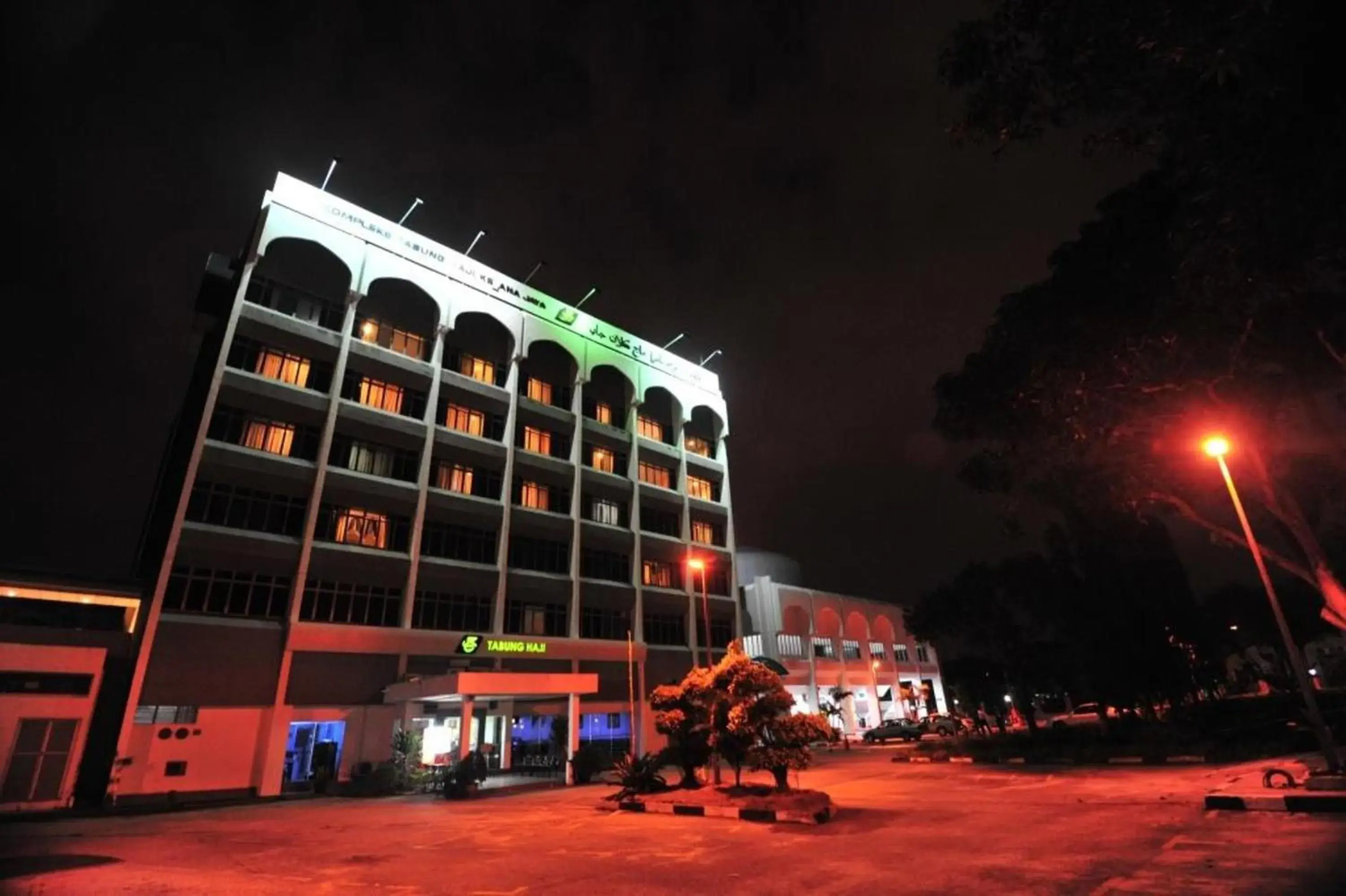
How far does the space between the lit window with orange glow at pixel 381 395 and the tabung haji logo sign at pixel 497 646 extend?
1251 cm

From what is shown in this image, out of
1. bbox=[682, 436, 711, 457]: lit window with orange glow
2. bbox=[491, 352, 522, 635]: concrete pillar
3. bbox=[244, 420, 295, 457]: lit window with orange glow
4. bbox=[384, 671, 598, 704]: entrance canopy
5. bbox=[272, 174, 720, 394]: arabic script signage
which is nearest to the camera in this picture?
bbox=[384, 671, 598, 704]: entrance canopy

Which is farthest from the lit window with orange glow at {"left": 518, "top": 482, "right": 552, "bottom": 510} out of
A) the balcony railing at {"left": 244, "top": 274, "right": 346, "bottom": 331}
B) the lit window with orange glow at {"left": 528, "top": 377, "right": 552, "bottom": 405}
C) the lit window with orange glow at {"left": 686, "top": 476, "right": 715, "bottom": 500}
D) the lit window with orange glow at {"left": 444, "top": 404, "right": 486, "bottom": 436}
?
the balcony railing at {"left": 244, "top": 274, "right": 346, "bottom": 331}

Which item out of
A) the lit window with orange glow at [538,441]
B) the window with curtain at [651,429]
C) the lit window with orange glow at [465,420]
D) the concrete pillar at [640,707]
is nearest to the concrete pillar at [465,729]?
the concrete pillar at [640,707]

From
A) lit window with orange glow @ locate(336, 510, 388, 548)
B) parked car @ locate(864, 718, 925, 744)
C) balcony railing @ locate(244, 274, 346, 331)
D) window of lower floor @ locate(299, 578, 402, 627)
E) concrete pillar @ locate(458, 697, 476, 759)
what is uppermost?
balcony railing @ locate(244, 274, 346, 331)

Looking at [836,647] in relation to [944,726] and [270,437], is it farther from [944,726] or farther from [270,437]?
[270,437]

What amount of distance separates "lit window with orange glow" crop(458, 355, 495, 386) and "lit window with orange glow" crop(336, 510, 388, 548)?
10309 millimetres

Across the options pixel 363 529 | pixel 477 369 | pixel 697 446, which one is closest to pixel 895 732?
pixel 697 446

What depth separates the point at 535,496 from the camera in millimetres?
41500

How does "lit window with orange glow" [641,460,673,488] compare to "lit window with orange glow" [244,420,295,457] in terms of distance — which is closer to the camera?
"lit window with orange glow" [244,420,295,457]

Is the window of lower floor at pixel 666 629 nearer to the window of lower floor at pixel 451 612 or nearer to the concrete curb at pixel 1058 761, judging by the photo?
the window of lower floor at pixel 451 612

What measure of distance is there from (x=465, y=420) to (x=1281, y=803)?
36.7 meters

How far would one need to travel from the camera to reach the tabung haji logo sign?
33062 millimetres

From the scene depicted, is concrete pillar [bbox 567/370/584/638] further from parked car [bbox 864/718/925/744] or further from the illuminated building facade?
parked car [bbox 864/718/925/744]

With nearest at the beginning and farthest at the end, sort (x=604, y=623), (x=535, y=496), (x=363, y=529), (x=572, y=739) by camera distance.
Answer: (x=572, y=739) < (x=363, y=529) < (x=535, y=496) < (x=604, y=623)
